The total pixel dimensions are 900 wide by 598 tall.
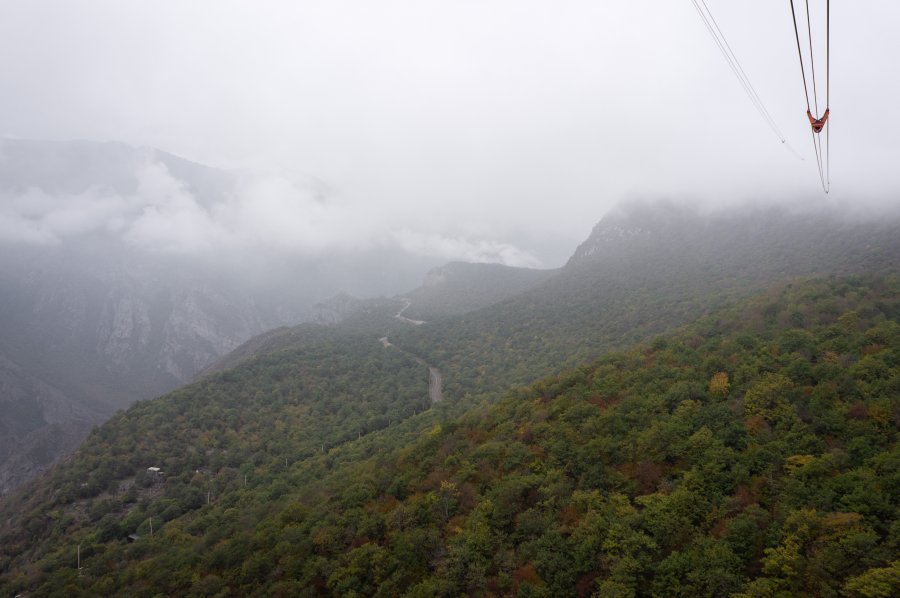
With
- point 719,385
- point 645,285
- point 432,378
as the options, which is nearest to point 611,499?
point 719,385

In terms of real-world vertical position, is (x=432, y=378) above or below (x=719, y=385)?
below

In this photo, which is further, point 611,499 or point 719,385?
point 719,385

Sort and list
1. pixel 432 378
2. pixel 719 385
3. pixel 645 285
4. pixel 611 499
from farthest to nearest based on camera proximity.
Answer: pixel 645 285
pixel 432 378
pixel 719 385
pixel 611 499

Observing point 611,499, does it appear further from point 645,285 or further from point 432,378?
point 645,285

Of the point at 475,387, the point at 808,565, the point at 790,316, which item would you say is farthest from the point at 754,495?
the point at 475,387

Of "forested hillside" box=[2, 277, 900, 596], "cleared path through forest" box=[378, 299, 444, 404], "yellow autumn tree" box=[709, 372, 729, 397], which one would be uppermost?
"yellow autumn tree" box=[709, 372, 729, 397]

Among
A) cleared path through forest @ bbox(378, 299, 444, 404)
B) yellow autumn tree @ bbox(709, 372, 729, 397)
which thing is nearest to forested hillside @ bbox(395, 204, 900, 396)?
cleared path through forest @ bbox(378, 299, 444, 404)

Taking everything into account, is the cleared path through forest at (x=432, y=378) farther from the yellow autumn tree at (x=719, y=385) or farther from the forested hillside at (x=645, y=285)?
the yellow autumn tree at (x=719, y=385)

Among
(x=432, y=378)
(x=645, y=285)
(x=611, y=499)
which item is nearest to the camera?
(x=611, y=499)

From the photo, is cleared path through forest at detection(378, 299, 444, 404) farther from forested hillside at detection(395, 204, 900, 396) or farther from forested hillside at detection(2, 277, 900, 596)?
forested hillside at detection(2, 277, 900, 596)
